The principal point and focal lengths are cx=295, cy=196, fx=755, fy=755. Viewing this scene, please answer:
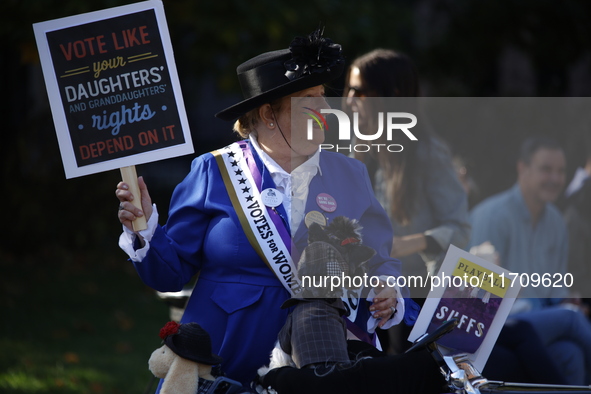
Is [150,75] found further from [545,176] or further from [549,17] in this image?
[549,17]

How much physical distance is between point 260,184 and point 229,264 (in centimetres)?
30

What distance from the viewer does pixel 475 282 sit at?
2.58 meters

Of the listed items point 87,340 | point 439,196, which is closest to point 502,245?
Answer: point 439,196

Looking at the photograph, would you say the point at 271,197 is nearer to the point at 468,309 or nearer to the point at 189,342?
the point at 189,342

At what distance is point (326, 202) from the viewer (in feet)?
8.48

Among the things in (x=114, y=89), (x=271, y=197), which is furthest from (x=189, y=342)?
(x=114, y=89)

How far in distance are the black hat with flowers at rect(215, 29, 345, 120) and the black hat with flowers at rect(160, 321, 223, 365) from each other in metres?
0.81

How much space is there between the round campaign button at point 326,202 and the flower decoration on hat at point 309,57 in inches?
16.6

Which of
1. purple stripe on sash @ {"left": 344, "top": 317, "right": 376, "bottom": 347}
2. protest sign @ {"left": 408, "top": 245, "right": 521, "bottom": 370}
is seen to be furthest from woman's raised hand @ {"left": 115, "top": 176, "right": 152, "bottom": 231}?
protest sign @ {"left": 408, "top": 245, "right": 521, "bottom": 370}

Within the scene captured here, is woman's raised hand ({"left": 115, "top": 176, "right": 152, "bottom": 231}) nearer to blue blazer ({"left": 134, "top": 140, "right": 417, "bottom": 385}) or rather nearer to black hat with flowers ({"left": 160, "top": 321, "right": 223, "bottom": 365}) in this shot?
blue blazer ({"left": 134, "top": 140, "right": 417, "bottom": 385})

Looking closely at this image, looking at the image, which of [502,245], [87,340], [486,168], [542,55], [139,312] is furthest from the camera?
[542,55]

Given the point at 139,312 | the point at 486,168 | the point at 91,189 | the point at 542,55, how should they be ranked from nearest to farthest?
1. the point at 486,168
2. the point at 139,312
3. the point at 91,189
4. the point at 542,55

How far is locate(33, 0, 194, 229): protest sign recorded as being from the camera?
249cm

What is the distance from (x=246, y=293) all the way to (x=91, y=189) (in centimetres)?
775
